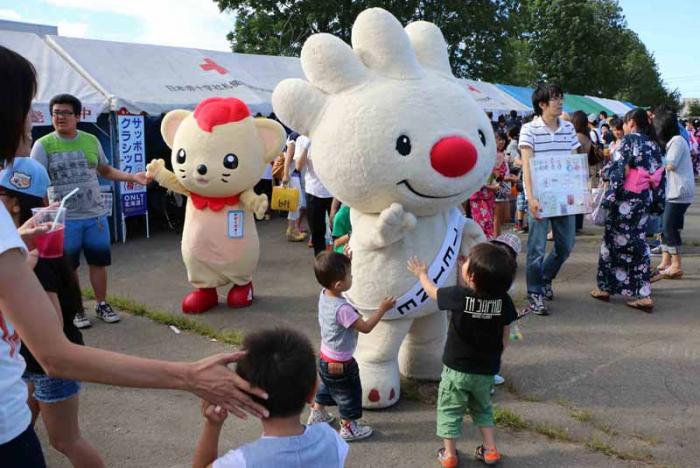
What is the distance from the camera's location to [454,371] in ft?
9.91

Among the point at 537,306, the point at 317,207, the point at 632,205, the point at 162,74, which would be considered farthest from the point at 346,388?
the point at 162,74

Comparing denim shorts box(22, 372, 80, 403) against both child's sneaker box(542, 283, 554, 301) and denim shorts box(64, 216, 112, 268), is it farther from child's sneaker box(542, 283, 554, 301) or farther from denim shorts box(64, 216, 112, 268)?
child's sneaker box(542, 283, 554, 301)

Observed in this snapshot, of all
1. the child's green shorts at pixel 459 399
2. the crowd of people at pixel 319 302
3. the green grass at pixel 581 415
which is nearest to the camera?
the crowd of people at pixel 319 302

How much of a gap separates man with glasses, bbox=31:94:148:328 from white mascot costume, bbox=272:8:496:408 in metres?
2.07

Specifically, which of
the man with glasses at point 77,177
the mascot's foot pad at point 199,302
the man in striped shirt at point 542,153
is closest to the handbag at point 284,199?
the mascot's foot pad at point 199,302

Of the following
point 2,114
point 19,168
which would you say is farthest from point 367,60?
point 2,114

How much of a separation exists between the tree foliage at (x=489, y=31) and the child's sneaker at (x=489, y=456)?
2398 centimetres

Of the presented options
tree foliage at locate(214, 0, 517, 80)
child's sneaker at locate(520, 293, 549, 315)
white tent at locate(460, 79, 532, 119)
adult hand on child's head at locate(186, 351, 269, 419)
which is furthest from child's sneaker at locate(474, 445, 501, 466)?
tree foliage at locate(214, 0, 517, 80)

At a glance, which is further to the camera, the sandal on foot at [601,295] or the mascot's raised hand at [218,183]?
the sandal on foot at [601,295]

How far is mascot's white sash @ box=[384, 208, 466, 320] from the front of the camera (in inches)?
142

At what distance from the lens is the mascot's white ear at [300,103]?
3.67 m

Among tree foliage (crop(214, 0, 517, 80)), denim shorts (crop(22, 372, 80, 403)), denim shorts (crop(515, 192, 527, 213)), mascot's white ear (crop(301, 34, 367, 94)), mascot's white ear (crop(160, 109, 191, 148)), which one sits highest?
tree foliage (crop(214, 0, 517, 80))

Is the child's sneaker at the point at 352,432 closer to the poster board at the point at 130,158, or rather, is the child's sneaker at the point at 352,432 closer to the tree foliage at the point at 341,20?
the poster board at the point at 130,158

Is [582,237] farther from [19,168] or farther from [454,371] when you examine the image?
[19,168]
